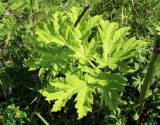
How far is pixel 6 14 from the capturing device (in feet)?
13.4

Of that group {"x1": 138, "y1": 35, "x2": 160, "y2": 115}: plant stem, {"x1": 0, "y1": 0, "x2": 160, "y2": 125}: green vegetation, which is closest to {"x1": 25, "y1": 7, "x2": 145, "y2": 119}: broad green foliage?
{"x1": 0, "y1": 0, "x2": 160, "y2": 125}: green vegetation

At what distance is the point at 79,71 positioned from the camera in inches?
103

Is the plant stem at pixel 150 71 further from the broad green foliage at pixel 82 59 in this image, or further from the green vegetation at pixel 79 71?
the broad green foliage at pixel 82 59

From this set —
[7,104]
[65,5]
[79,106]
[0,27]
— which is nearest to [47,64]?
[79,106]

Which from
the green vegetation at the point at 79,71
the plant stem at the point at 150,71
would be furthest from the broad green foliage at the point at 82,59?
the plant stem at the point at 150,71

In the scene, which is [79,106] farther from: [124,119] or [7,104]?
[7,104]

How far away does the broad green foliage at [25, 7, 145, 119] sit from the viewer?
8.15 feet

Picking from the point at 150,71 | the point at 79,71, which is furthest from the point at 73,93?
the point at 150,71

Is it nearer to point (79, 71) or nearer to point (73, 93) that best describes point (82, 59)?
point (79, 71)

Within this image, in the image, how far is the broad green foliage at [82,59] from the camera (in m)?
2.48

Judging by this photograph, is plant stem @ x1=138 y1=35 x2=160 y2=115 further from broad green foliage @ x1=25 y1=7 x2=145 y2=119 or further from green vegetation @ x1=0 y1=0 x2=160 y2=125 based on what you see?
broad green foliage @ x1=25 y1=7 x2=145 y2=119

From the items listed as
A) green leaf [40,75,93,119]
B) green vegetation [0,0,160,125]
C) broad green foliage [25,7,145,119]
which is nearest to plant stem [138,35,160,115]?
green vegetation [0,0,160,125]

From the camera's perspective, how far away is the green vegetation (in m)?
2.51

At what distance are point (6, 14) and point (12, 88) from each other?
1155 mm
